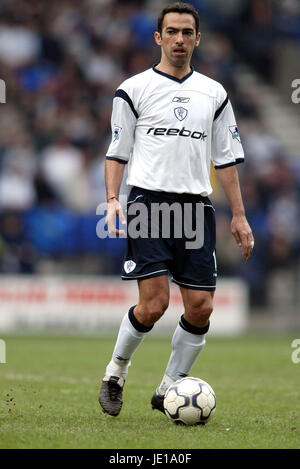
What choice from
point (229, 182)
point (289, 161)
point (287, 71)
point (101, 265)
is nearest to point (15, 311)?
point (101, 265)

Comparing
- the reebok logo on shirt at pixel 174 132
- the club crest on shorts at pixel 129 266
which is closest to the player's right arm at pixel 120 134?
the reebok logo on shirt at pixel 174 132

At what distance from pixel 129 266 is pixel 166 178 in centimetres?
61

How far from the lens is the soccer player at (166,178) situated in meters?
5.79

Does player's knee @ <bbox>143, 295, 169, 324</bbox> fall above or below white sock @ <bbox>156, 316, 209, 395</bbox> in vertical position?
above

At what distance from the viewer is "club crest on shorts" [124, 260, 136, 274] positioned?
19.0ft

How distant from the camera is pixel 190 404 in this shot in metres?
5.56

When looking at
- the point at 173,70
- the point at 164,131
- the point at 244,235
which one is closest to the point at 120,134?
the point at 164,131

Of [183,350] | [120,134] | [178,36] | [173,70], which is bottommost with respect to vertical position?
[183,350]

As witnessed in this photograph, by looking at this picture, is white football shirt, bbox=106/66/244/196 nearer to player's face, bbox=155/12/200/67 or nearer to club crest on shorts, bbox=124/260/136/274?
player's face, bbox=155/12/200/67

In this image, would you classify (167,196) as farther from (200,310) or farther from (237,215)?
(200,310)

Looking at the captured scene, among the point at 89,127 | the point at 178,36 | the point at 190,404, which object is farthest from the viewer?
the point at 89,127

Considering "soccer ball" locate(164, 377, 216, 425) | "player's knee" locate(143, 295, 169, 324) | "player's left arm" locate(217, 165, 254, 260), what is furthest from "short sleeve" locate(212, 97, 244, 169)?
"soccer ball" locate(164, 377, 216, 425)

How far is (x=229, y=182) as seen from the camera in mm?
6113
